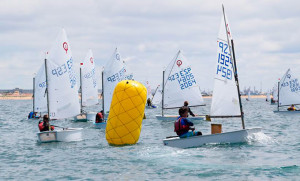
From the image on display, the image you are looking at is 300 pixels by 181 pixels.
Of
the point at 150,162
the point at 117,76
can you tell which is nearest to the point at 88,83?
the point at 117,76

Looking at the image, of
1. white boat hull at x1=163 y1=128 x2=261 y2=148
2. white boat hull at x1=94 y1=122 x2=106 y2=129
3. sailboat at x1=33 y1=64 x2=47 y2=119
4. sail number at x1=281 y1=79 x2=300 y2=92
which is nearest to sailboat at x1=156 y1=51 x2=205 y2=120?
white boat hull at x1=94 y1=122 x2=106 y2=129

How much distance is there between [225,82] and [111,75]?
16309 mm

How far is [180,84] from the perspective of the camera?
37.1 m

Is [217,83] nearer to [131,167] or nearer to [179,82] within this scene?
[131,167]

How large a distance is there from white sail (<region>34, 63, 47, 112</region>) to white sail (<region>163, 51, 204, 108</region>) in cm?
1203

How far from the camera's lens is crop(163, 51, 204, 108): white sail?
37062mm

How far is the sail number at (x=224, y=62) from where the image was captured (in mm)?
20453

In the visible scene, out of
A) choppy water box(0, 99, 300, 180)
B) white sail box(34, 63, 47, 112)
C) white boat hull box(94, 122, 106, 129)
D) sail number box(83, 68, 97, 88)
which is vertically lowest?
choppy water box(0, 99, 300, 180)

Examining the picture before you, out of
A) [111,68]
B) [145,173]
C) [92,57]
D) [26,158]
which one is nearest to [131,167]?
[145,173]

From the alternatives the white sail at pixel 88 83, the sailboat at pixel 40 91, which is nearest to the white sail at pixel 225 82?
the sailboat at pixel 40 91

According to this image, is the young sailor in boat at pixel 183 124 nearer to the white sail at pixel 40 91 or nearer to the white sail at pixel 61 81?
the white sail at pixel 61 81

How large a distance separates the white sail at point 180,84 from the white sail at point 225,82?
645 inches

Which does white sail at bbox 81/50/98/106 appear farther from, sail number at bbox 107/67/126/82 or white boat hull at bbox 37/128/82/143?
white boat hull at bbox 37/128/82/143

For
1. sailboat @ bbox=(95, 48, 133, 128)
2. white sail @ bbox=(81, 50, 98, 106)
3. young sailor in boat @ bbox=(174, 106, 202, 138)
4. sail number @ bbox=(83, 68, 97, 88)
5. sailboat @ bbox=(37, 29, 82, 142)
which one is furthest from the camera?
sail number @ bbox=(83, 68, 97, 88)
